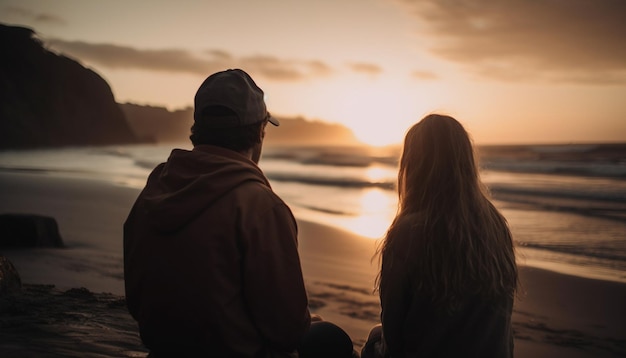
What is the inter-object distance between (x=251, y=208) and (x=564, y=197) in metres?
17.4

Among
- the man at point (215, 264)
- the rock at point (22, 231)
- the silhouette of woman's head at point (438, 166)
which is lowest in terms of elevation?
the rock at point (22, 231)

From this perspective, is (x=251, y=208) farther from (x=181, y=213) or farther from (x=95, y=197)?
(x=95, y=197)

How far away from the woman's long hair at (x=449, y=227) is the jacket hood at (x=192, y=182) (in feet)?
2.56

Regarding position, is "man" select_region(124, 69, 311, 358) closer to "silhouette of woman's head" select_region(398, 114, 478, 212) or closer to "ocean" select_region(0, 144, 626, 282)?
"silhouette of woman's head" select_region(398, 114, 478, 212)

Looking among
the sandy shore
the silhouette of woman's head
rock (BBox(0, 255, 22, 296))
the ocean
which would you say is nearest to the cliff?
the ocean

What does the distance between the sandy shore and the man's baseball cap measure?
1.93 m

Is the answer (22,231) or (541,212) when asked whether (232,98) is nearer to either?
(22,231)

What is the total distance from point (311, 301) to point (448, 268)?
358 cm

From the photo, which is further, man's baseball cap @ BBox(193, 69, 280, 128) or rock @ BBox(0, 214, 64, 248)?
rock @ BBox(0, 214, 64, 248)

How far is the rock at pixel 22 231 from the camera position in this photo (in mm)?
6590

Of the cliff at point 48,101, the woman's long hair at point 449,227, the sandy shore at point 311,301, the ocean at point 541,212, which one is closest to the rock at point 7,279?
the sandy shore at point 311,301

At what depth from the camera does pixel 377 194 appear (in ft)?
61.3

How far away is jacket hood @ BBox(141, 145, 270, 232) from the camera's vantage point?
5.96ft

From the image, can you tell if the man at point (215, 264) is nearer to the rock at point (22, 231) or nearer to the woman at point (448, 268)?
the woman at point (448, 268)
